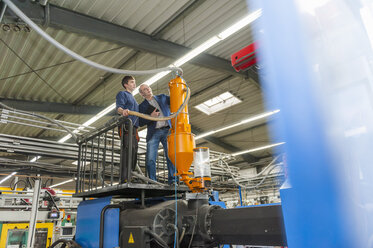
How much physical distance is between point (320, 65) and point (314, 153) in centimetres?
22

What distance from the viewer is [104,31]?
6.12 meters

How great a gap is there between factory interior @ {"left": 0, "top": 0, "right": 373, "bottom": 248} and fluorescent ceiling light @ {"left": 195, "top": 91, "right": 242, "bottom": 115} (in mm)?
2265

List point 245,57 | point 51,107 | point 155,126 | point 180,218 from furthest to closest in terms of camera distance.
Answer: point 51,107 < point 155,126 < point 180,218 < point 245,57

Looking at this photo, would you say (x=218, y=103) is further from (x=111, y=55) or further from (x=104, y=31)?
(x=104, y=31)

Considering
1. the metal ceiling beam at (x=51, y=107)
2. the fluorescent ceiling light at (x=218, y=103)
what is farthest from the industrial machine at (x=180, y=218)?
the fluorescent ceiling light at (x=218, y=103)

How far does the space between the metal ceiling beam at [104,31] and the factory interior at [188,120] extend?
3 centimetres

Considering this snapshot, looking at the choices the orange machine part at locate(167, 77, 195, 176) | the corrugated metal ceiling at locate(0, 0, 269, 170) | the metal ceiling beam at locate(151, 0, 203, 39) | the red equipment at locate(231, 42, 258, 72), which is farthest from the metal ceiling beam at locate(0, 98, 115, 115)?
the red equipment at locate(231, 42, 258, 72)

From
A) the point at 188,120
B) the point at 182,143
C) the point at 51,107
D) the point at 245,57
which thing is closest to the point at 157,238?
the point at 182,143

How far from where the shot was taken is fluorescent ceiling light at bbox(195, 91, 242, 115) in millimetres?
10859

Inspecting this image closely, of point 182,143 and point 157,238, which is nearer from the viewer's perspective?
point 157,238

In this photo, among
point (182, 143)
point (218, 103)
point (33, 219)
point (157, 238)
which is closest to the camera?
point (157, 238)

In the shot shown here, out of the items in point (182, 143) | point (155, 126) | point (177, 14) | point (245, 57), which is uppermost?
point (177, 14)

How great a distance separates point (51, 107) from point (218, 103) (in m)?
6.51

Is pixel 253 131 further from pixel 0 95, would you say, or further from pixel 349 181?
pixel 349 181
